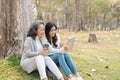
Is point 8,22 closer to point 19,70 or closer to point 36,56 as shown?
point 19,70

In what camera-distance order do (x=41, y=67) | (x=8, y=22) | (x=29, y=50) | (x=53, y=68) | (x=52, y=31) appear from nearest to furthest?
(x=41, y=67), (x=53, y=68), (x=29, y=50), (x=52, y=31), (x=8, y=22)

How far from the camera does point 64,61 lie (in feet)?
22.2

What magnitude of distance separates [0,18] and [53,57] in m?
1.56

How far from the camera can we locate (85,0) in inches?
1626

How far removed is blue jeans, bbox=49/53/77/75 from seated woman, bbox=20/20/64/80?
240mm

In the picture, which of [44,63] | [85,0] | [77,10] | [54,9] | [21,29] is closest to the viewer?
[44,63]

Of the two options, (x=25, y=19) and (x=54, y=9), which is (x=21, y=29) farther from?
(x=54, y=9)

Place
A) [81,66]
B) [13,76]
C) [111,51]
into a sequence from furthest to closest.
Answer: [111,51] → [81,66] → [13,76]

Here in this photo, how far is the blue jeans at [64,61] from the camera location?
675 centimetres

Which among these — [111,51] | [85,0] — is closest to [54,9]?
[85,0]

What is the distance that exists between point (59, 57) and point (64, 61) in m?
0.13

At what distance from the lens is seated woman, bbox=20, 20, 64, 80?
21.2ft

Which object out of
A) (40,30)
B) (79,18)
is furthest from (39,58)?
(79,18)

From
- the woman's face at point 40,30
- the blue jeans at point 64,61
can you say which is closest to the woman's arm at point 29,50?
the woman's face at point 40,30
